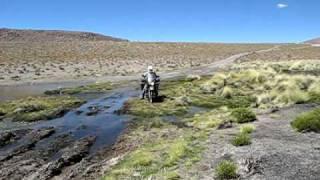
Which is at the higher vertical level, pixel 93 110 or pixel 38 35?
pixel 38 35

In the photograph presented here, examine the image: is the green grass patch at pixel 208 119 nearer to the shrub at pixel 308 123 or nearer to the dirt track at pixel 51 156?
the shrub at pixel 308 123

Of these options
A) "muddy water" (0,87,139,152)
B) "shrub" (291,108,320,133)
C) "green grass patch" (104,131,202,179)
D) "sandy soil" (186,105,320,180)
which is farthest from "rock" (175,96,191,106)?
"green grass patch" (104,131,202,179)

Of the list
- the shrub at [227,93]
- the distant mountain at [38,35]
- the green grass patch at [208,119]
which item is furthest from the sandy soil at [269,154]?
the distant mountain at [38,35]

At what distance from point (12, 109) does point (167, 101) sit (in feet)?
28.3

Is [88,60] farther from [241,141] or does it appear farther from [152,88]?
[241,141]

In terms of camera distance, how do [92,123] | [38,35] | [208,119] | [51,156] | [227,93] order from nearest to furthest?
1. [51,156]
2. [208,119]
3. [92,123]
4. [227,93]
5. [38,35]

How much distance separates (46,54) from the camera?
87.5 meters

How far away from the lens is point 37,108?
29.7 meters

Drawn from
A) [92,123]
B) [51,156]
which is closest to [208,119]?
[92,123]

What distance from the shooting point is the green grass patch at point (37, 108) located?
27.1 meters

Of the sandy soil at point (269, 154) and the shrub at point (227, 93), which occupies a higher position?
the sandy soil at point (269, 154)

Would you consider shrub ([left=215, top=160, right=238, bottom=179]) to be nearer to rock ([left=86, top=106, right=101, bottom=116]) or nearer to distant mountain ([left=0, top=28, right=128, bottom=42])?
rock ([left=86, top=106, right=101, bottom=116])

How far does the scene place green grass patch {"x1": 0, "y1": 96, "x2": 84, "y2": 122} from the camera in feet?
89.0

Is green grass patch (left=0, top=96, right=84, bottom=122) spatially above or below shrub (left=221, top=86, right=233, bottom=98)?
below
